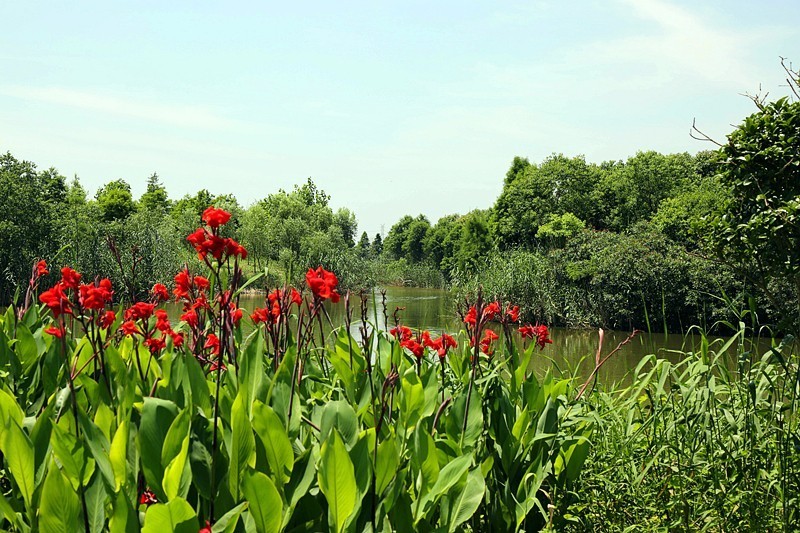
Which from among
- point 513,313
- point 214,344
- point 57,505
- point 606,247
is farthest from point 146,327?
point 606,247

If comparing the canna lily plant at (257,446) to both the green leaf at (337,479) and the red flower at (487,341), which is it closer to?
the green leaf at (337,479)

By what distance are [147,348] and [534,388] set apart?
1.52m

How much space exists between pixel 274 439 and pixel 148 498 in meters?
0.35

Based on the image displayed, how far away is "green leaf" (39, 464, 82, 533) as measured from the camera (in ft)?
4.40

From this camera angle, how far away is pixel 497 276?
2141 centimetres

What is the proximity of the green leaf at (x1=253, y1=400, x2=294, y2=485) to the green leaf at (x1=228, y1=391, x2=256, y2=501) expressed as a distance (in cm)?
3

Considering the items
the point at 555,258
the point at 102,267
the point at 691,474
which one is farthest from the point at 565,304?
the point at 691,474

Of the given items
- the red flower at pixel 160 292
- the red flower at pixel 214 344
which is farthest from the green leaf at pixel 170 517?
the red flower at pixel 160 292

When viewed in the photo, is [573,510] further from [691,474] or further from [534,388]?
[691,474]

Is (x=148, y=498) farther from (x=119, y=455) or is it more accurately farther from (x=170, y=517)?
(x=170, y=517)

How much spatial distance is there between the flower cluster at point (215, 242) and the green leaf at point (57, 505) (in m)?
0.60

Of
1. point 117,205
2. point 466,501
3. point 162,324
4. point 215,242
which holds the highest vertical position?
point 117,205

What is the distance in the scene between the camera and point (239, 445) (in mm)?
1439

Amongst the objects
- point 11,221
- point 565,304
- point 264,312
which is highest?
point 11,221
